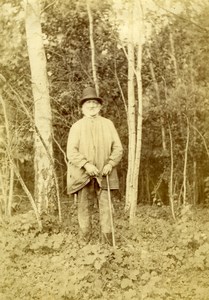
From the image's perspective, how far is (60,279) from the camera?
4.20 m

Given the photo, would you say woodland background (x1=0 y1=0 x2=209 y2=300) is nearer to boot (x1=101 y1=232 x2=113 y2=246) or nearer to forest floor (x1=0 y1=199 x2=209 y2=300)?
forest floor (x1=0 y1=199 x2=209 y2=300)

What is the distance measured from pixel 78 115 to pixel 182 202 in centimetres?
216

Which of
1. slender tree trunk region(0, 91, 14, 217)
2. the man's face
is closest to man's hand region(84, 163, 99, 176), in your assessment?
the man's face

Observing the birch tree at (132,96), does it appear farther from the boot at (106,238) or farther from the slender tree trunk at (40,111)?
the slender tree trunk at (40,111)

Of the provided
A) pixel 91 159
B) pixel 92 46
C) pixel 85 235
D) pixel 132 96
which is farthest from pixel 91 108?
pixel 85 235

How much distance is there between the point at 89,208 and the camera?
4.82 meters

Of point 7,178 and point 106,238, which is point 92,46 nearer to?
point 7,178

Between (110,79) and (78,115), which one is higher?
(110,79)

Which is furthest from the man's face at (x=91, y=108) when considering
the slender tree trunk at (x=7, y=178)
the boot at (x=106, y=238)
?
the boot at (x=106, y=238)

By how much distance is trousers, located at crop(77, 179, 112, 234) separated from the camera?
187 inches

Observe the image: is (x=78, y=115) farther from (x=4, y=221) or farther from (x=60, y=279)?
(x=60, y=279)

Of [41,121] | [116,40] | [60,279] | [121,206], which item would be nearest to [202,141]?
[121,206]

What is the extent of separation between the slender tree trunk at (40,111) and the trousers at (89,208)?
21.5 inches

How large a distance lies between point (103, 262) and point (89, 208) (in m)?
0.81
